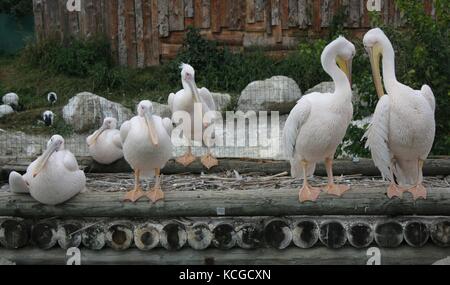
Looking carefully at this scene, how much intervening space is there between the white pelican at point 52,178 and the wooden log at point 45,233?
16cm

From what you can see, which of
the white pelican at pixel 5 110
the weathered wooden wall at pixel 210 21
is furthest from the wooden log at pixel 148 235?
the weathered wooden wall at pixel 210 21

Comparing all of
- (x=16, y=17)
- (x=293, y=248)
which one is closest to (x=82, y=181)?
(x=293, y=248)

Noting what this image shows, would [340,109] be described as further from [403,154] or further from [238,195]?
[238,195]

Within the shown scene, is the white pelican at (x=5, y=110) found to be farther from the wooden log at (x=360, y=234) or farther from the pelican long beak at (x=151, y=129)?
the wooden log at (x=360, y=234)

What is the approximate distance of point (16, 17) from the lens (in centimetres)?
1396

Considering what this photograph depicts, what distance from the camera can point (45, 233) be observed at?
5.22m

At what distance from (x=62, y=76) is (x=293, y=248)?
706 cm

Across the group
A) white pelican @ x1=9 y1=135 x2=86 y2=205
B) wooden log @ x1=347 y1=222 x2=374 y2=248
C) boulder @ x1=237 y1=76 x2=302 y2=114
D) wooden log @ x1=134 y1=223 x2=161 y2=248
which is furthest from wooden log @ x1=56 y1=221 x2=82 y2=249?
boulder @ x1=237 y1=76 x2=302 y2=114

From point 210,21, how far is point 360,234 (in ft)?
22.4

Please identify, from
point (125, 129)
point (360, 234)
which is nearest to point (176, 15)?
point (125, 129)

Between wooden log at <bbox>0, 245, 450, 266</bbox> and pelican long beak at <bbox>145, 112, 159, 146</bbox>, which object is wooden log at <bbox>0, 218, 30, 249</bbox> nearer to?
wooden log at <bbox>0, 245, 450, 266</bbox>

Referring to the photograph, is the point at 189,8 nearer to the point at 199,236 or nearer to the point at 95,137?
the point at 95,137

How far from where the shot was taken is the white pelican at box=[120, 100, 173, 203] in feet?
16.3

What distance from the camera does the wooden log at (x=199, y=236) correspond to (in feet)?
16.9
